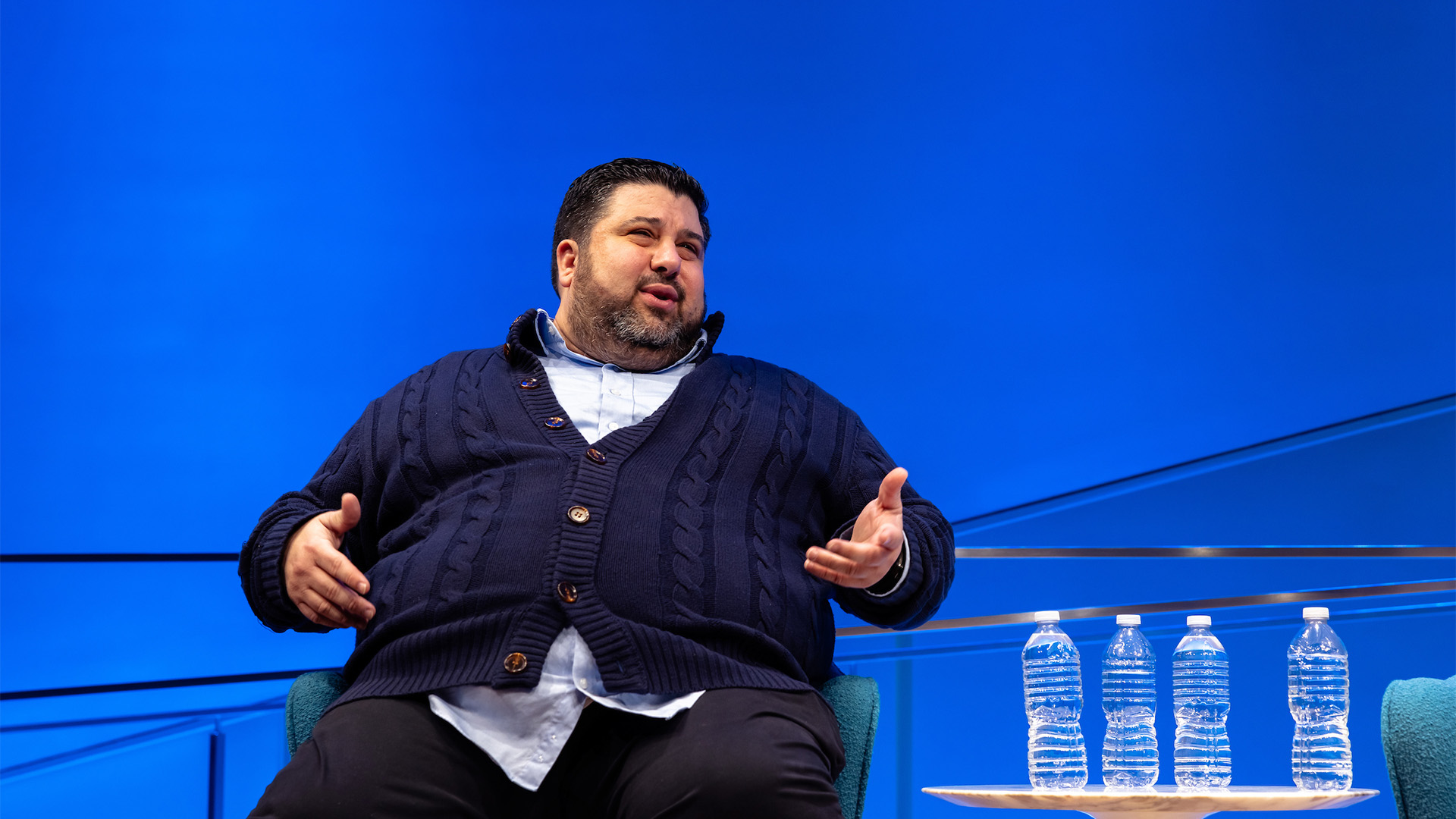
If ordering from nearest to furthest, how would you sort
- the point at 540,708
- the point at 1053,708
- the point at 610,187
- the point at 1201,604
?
1. the point at 540,708
2. the point at 610,187
3. the point at 1053,708
4. the point at 1201,604

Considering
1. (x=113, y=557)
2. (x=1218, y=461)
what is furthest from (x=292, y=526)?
(x=1218, y=461)

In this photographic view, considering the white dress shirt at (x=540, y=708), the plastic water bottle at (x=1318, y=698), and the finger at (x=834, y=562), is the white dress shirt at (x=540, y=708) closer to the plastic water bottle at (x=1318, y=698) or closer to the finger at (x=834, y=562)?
the finger at (x=834, y=562)

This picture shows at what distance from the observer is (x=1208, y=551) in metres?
2.41

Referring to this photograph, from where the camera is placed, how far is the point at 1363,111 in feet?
9.74

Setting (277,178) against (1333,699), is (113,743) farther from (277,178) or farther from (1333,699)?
(1333,699)

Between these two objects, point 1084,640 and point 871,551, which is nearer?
point 871,551

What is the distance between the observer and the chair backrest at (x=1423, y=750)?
1.19 meters

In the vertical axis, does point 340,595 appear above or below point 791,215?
below

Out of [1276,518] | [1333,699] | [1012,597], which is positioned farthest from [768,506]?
[1276,518]

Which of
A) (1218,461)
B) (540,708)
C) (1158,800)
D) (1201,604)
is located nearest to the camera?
(540,708)

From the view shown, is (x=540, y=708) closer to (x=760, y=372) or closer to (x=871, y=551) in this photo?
(x=871, y=551)

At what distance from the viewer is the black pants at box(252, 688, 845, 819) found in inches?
45.0

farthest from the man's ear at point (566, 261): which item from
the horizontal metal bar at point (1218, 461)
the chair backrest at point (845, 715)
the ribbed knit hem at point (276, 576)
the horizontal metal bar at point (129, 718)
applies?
the horizontal metal bar at point (1218, 461)

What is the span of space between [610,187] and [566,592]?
0.74 m
